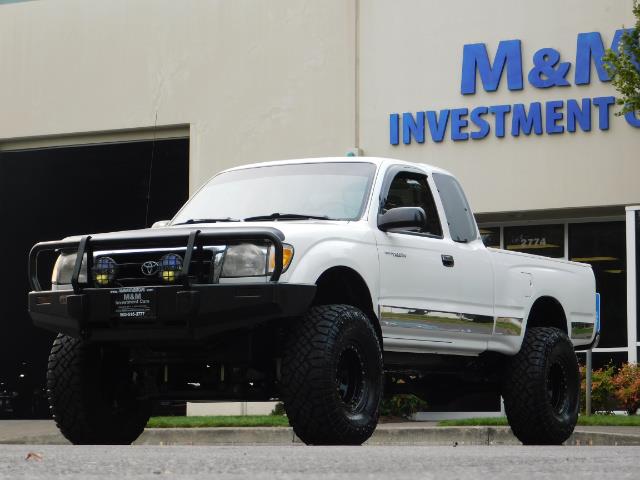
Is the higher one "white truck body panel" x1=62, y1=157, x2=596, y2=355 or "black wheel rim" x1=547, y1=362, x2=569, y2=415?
"white truck body panel" x1=62, y1=157, x2=596, y2=355

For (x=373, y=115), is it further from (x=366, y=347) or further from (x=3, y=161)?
(x=366, y=347)

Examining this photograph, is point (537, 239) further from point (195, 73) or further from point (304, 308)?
point (304, 308)

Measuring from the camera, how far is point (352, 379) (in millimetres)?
9305

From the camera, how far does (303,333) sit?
8922 mm

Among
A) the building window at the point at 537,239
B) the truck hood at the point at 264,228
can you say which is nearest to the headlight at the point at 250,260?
the truck hood at the point at 264,228

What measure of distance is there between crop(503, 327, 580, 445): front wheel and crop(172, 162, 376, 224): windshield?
7.47ft

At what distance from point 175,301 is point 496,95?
1423 centimetres

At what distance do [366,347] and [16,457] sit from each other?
9.30ft

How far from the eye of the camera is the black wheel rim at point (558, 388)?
39.4 feet

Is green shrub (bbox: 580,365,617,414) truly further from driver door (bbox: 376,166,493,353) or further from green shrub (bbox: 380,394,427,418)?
driver door (bbox: 376,166,493,353)

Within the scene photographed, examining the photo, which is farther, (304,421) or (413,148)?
(413,148)

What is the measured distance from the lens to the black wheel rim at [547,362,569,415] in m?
12.0

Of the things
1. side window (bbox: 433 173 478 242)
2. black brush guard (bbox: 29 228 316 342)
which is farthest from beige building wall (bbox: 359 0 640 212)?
black brush guard (bbox: 29 228 316 342)

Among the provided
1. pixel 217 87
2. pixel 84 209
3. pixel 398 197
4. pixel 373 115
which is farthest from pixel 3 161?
pixel 398 197
